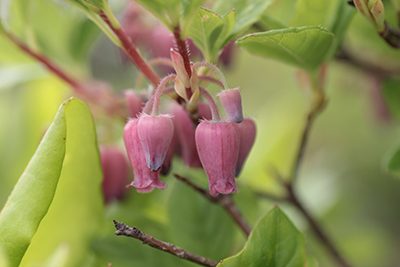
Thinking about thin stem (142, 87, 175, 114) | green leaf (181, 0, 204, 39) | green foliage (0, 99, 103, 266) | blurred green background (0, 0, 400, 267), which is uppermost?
green leaf (181, 0, 204, 39)

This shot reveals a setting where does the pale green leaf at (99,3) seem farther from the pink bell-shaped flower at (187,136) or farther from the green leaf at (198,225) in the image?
→ the green leaf at (198,225)

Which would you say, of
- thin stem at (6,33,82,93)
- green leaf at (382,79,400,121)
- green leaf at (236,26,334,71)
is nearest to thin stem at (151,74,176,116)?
green leaf at (236,26,334,71)

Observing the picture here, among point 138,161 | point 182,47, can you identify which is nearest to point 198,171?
point 138,161

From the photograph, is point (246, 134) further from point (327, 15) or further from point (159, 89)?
point (327, 15)

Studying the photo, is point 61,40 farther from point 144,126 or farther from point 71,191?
point 144,126

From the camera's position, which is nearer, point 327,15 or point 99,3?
point 99,3

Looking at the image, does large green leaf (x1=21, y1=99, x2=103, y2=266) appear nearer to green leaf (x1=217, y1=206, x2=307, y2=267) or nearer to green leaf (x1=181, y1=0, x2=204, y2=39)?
green leaf (x1=181, y1=0, x2=204, y2=39)
